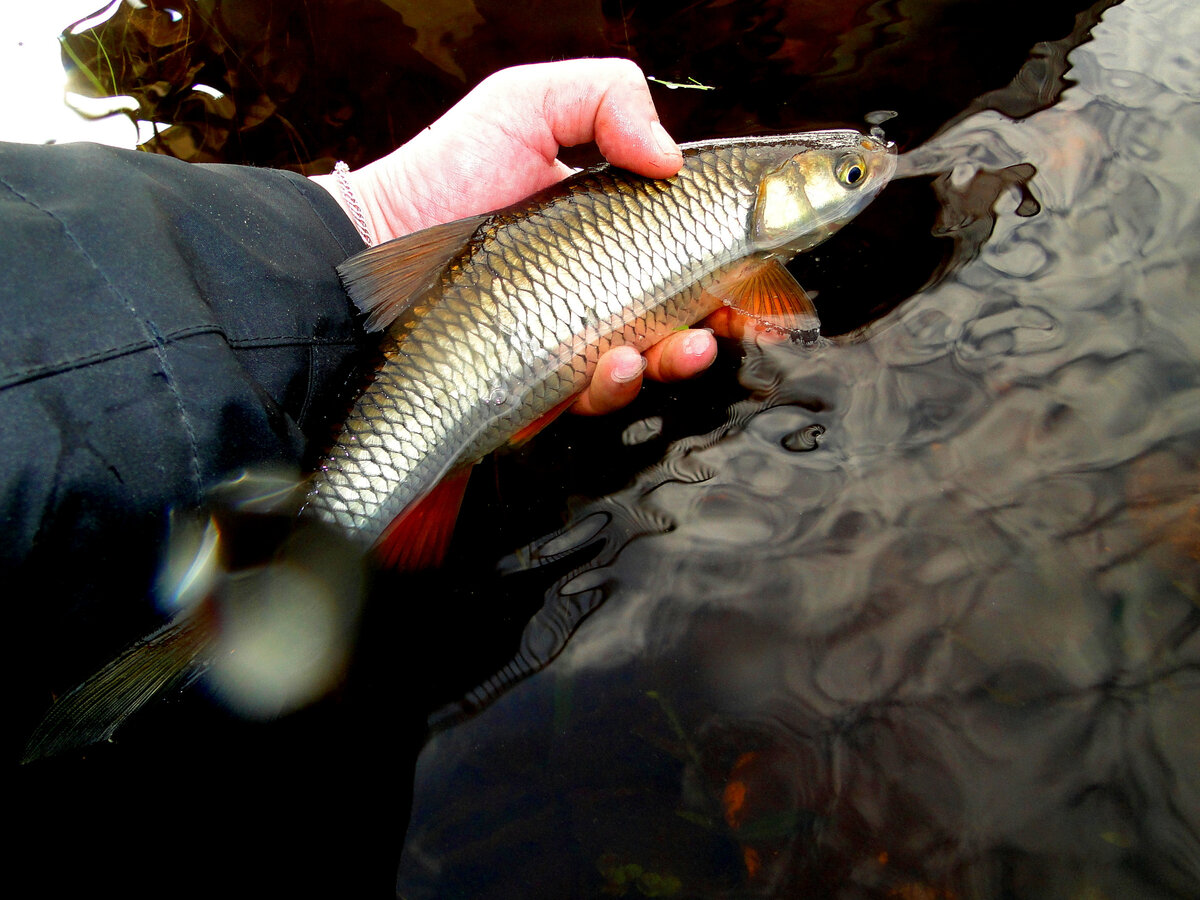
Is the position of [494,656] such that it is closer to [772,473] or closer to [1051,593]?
[772,473]

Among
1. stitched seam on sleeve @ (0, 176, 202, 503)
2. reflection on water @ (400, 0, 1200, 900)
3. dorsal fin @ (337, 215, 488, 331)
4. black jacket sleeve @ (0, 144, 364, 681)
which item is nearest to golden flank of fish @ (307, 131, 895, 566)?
dorsal fin @ (337, 215, 488, 331)

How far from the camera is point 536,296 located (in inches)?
73.8

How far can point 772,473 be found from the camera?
7.39ft

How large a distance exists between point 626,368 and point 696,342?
0.93 feet

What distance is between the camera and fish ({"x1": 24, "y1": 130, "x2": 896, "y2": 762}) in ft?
4.82

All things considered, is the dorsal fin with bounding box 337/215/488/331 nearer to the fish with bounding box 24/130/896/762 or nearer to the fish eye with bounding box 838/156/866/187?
the fish with bounding box 24/130/896/762

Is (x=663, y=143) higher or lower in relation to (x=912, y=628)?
higher

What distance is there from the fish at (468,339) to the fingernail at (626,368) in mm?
59

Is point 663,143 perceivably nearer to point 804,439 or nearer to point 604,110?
point 604,110

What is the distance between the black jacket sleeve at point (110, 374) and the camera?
3.78 feet

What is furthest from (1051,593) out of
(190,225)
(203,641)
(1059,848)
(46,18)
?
(46,18)

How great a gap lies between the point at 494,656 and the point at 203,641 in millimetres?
794

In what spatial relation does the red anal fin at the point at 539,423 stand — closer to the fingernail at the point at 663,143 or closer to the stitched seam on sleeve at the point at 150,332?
the fingernail at the point at 663,143

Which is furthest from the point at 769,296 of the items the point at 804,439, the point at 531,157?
the point at 531,157
